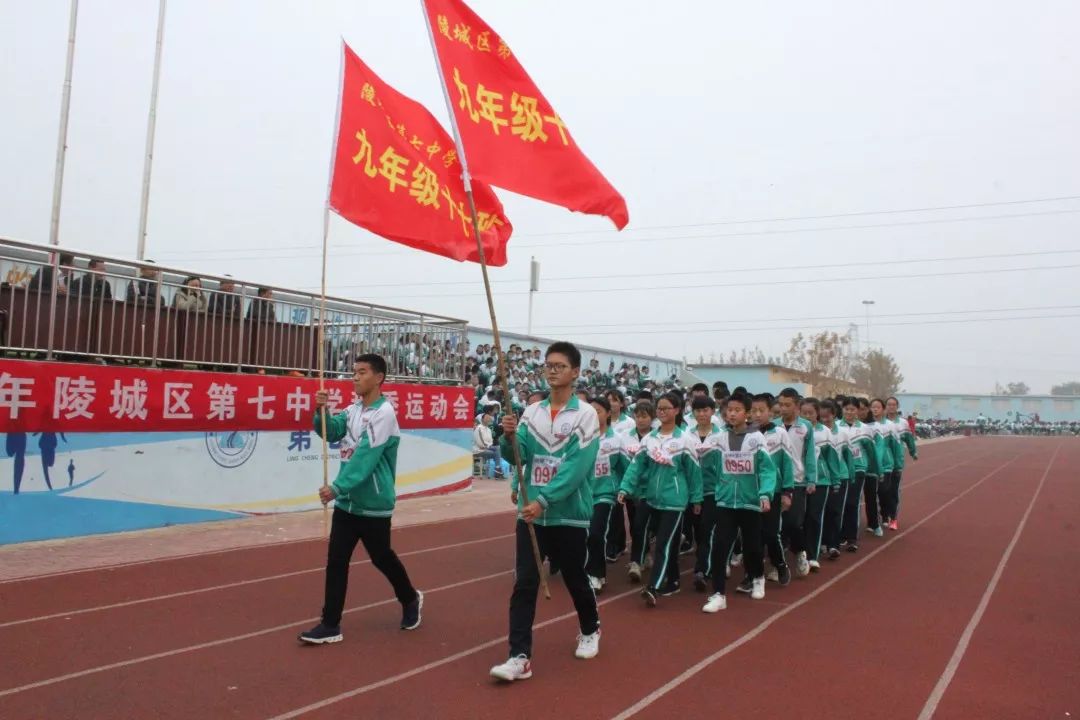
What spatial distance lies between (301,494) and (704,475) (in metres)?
6.61

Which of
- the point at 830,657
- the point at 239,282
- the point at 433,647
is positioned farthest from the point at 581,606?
the point at 239,282

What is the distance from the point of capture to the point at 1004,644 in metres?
6.07

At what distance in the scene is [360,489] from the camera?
5.60 m

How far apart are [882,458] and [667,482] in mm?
5469

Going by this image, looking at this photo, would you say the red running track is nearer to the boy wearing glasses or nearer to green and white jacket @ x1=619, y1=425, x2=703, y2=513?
the boy wearing glasses

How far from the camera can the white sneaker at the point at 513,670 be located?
4.82 meters

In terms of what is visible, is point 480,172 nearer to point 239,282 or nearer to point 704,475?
point 704,475

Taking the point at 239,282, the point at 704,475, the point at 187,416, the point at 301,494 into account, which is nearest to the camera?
the point at 704,475

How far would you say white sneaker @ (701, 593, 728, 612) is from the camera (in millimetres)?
6785

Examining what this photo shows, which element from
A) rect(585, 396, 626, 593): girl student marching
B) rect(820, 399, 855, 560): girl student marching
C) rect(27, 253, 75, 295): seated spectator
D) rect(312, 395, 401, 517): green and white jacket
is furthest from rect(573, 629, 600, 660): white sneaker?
rect(27, 253, 75, 295): seated spectator

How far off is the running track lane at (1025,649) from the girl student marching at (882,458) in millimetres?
1780

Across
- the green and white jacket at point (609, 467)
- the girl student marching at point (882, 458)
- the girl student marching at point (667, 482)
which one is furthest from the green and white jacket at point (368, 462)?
the girl student marching at point (882, 458)

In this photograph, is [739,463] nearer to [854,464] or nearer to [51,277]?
[854,464]

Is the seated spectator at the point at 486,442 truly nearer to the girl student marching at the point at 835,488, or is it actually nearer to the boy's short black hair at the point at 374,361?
the girl student marching at the point at 835,488
